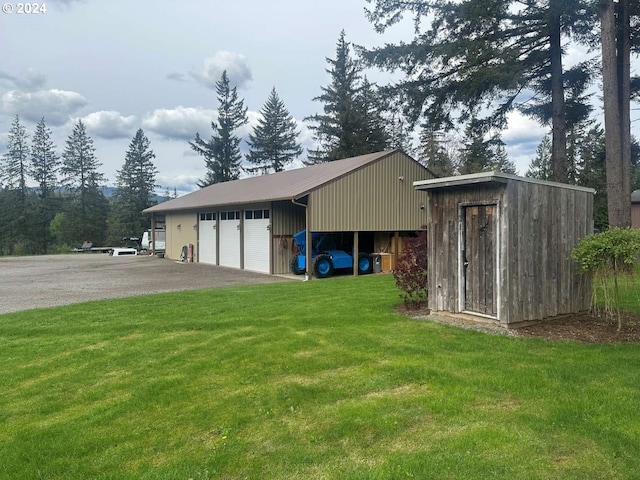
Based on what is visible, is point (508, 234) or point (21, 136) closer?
point (508, 234)

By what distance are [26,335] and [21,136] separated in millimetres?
48417

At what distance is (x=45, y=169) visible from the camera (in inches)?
1818

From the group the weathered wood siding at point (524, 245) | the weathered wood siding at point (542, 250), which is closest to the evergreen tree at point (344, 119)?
the weathered wood siding at point (524, 245)

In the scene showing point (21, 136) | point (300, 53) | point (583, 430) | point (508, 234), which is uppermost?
point (21, 136)

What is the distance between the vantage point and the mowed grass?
110 inches

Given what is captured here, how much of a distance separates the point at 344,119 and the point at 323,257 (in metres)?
21.4

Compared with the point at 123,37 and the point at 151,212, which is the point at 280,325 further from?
the point at 151,212

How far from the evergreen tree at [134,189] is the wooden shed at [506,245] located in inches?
1743

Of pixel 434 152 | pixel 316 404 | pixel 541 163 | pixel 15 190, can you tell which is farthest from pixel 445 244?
pixel 15 190

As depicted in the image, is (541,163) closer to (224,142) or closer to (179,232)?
(224,142)

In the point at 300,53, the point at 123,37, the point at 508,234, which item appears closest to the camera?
the point at 508,234

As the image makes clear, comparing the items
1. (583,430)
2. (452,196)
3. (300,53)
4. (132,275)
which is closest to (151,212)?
(132,275)

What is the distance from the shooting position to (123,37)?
12.7 metres
